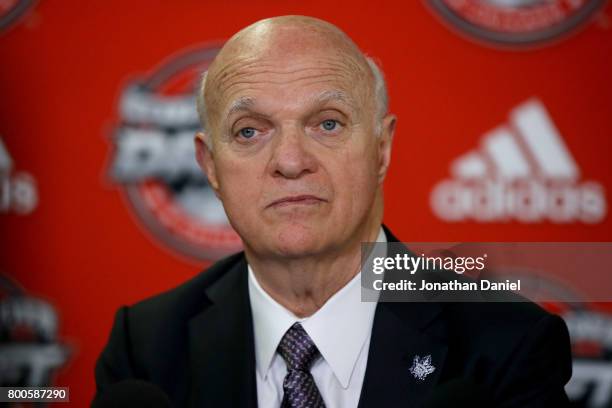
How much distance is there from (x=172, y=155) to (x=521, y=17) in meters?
1.05

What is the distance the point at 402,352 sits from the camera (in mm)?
1519

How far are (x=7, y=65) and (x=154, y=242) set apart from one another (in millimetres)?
680

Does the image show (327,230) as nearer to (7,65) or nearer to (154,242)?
(154,242)

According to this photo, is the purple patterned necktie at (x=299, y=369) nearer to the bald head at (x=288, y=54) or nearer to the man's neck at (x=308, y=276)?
the man's neck at (x=308, y=276)

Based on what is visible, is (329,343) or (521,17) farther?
(521,17)

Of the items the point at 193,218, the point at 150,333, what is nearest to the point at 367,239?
the point at 150,333

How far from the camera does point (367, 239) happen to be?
65.2 inches

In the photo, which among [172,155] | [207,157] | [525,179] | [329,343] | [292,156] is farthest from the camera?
[172,155]

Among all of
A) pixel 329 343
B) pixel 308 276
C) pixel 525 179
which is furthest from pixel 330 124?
pixel 525 179

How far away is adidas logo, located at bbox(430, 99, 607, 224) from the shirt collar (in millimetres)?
858

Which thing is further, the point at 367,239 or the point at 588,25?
the point at 588,25

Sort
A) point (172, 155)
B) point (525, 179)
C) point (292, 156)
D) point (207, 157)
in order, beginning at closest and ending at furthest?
point (292, 156) < point (207, 157) < point (525, 179) < point (172, 155)

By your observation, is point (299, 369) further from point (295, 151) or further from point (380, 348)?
point (295, 151)

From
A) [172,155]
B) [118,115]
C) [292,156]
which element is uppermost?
[118,115]
